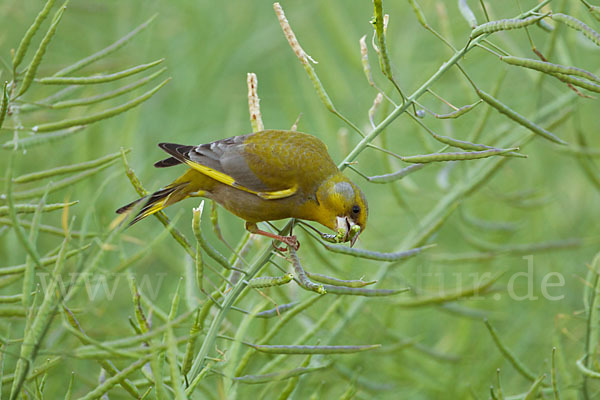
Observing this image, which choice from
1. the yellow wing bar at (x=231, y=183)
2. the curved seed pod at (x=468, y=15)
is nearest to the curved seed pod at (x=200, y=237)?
the curved seed pod at (x=468, y=15)

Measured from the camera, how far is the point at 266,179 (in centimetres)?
254

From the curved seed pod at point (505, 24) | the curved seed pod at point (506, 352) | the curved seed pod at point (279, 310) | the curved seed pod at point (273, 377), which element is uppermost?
Answer: the curved seed pod at point (505, 24)

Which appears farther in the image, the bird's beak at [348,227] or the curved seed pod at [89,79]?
the bird's beak at [348,227]

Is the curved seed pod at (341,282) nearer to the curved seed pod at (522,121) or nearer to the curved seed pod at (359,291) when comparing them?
the curved seed pod at (359,291)

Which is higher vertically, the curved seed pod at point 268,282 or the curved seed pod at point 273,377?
the curved seed pod at point 268,282

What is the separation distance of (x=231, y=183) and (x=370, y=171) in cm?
183

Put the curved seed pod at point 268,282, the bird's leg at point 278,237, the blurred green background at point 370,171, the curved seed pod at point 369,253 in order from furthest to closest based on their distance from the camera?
1. the blurred green background at point 370,171
2. the bird's leg at point 278,237
3. the curved seed pod at point 369,253
4. the curved seed pod at point 268,282

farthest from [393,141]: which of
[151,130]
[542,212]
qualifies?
[151,130]

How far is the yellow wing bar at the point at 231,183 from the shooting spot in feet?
8.04

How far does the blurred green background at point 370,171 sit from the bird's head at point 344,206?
0.41 m

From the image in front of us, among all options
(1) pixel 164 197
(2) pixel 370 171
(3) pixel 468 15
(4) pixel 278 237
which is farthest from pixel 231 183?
(2) pixel 370 171

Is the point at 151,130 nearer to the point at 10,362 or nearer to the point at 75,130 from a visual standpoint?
the point at 10,362

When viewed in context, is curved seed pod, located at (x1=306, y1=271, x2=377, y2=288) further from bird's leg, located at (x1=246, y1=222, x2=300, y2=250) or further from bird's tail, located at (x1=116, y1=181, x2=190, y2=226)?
bird's tail, located at (x1=116, y1=181, x2=190, y2=226)

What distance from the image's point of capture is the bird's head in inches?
91.6
